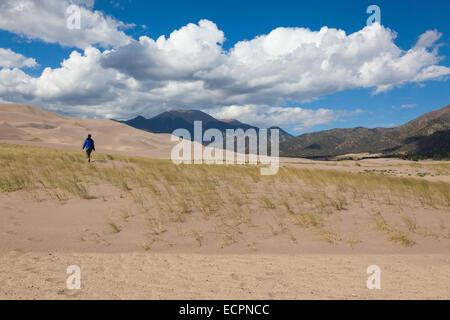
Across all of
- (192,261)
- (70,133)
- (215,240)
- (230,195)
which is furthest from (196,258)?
(70,133)

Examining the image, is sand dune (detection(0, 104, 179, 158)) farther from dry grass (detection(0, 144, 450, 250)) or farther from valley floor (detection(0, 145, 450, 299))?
valley floor (detection(0, 145, 450, 299))

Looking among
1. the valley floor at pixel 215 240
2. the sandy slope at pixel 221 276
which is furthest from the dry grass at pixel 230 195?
the sandy slope at pixel 221 276

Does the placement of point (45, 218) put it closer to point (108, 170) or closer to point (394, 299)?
point (108, 170)

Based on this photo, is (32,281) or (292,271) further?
(292,271)

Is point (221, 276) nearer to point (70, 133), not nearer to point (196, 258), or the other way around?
point (196, 258)

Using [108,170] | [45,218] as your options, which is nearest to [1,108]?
[108,170]

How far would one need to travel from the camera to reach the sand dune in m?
64.1

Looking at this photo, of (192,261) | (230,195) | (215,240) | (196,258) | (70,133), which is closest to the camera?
(192,261)

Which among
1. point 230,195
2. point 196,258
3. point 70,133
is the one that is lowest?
point 196,258

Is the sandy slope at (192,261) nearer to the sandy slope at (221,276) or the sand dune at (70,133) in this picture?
the sandy slope at (221,276)

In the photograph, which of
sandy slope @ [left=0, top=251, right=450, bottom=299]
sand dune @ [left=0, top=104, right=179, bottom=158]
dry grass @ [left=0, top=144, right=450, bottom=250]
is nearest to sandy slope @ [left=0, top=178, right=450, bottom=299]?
sandy slope @ [left=0, top=251, right=450, bottom=299]

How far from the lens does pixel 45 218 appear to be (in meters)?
7.23

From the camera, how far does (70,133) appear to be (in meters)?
76.9
